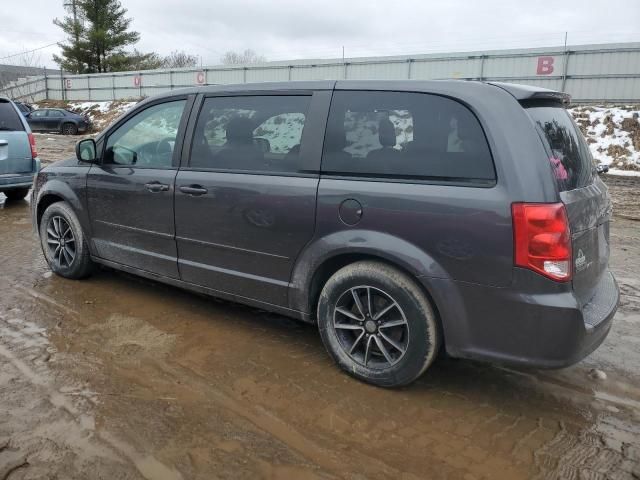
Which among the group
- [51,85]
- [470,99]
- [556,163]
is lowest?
[556,163]

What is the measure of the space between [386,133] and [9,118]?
295 inches

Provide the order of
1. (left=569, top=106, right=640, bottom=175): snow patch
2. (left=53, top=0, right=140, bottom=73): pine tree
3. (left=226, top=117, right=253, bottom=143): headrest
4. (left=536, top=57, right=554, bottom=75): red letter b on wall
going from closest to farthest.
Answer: (left=226, top=117, right=253, bottom=143): headrest
(left=569, top=106, right=640, bottom=175): snow patch
(left=536, top=57, right=554, bottom=75): red letter b on wall
(left=53, top=0, right=140, bottom=73): pine tree

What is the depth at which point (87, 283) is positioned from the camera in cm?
487

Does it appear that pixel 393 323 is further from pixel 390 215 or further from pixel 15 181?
pixel 15 181

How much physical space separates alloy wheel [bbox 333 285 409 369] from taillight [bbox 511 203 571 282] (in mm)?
751

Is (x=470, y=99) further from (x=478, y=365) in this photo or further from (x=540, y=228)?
(x=478, y=365)

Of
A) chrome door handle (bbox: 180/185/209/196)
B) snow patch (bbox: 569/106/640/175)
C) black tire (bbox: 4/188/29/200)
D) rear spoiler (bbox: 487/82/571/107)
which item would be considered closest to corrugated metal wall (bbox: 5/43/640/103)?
snow patch (bbox: 569/106/640/175)

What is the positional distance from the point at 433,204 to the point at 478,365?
1281 millimetres

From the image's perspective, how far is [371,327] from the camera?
123 inches

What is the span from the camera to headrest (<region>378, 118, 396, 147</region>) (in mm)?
3074

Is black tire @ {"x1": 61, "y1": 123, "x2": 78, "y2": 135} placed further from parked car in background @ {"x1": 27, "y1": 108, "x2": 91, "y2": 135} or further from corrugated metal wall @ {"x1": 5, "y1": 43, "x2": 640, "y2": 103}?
corrugated metal wall @ {"x1": 5, "y1": 43, "x2": 640, "y2": 103}

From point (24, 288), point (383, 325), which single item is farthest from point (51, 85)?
point (383, 325)

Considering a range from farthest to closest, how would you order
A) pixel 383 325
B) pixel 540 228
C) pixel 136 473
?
pixel 383 325, pixel 540 228, pixel 136 473

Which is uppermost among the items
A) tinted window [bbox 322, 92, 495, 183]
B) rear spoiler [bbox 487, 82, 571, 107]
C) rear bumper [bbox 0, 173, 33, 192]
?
rear spoiler [bbox 487, 82, 571, 107]
